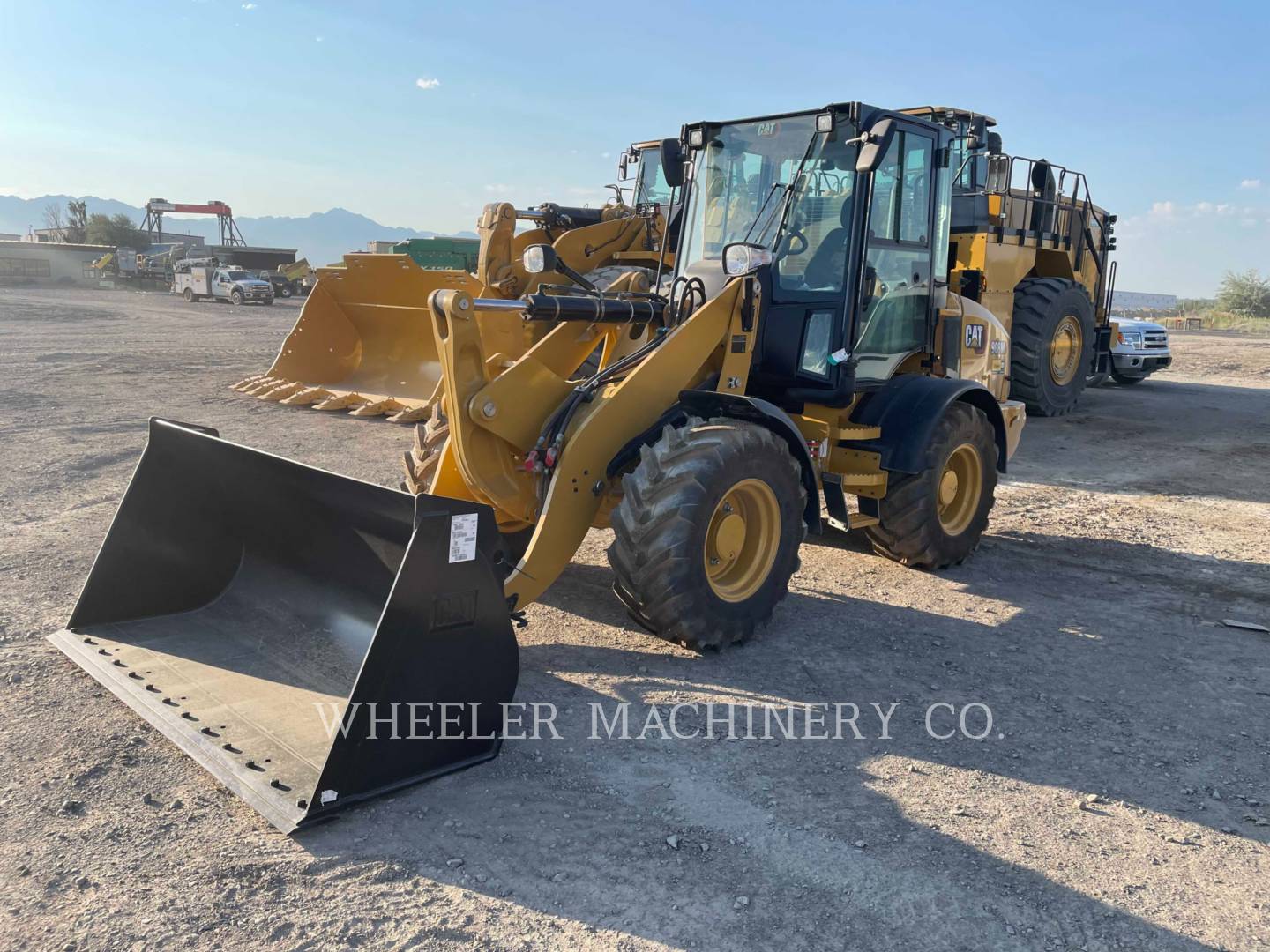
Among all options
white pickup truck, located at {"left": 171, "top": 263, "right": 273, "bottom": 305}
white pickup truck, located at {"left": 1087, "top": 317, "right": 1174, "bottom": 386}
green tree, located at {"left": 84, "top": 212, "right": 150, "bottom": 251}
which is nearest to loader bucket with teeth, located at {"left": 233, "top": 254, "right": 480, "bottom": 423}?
white pickup truck, located at {"left": 1087, "top": 317, "right": 1174, "bottom": 386}

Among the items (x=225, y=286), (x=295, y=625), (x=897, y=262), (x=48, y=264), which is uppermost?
(x=48, y=264)

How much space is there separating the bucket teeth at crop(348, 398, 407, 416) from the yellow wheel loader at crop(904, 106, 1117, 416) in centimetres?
636

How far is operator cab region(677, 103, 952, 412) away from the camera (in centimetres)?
545

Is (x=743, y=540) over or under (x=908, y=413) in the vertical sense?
under

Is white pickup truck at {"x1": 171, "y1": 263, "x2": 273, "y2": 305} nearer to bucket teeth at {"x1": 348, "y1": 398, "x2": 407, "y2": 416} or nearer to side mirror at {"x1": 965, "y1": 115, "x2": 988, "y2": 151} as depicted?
bucket teeth at {"x1": 348, "y1": 398, "x2": 407, "y2": 416}

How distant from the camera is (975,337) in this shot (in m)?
7.00

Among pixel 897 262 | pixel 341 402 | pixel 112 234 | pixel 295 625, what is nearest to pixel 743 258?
pixel 897 262

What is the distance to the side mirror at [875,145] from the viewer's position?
202 inches

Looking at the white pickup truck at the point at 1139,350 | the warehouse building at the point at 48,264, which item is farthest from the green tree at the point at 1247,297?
the warehouse building at the point at 48,264

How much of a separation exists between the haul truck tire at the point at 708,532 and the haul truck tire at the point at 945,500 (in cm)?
129

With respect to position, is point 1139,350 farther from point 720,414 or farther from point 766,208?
point 720,414

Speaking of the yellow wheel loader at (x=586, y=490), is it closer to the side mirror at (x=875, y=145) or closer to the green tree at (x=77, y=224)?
the side mirror at (x=875, y=145)

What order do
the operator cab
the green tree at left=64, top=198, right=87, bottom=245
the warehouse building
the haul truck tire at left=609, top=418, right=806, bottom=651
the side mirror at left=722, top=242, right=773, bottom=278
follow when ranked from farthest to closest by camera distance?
1. the green tree at left=64, top=198, right=87, bottom=245
2. the warehouse building
3. the operator cab
4. the side mirror at left=722, top=242, right=773, bottom=278
5. the haul truck tire at left=609, top=418, right=806, bottom=651

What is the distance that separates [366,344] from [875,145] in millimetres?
8522
